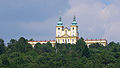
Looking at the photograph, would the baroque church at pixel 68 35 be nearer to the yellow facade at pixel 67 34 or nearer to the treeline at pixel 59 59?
the yellow facade at pixel 67 34

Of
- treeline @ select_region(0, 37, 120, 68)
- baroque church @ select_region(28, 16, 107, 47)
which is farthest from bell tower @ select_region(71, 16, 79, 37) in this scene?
treeline @ select_region(0, 37, 120, 68)

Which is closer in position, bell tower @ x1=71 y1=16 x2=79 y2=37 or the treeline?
the treeline

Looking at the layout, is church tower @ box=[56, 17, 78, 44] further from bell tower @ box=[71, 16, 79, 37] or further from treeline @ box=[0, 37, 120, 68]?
treeline @ box=[0, 37, 120, 68]

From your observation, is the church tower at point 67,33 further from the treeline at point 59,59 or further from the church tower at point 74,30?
the treeline at point 59,59

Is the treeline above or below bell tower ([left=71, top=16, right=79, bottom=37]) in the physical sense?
below

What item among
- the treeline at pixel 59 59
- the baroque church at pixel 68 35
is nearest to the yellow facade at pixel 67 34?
the baroque church at pixel 68 35

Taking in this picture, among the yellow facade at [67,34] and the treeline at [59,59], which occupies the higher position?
the yellow facade at [67,34]

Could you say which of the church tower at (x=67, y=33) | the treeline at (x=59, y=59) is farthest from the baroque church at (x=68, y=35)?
the treeline at (x=59, y=59)

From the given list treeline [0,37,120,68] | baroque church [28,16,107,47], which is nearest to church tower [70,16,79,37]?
baroque church [28,16,107,47]

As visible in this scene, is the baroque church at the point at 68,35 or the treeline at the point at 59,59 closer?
the treeline at the point at 59,59

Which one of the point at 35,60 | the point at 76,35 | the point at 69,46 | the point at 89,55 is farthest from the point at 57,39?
the point at 35,60

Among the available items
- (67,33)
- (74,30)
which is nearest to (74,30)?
(74,30)

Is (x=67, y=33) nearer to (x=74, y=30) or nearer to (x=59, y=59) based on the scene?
(x=74, y=30)

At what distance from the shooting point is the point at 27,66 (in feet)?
393
